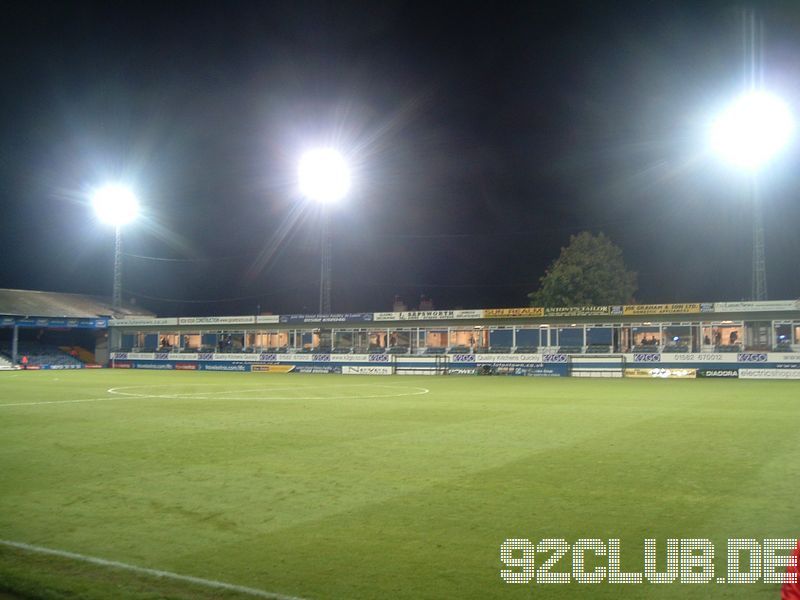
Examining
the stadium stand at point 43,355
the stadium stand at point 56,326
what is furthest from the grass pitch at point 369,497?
the stadium stand at point 43,355

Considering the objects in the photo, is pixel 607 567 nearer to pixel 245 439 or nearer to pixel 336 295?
pixel 245 439

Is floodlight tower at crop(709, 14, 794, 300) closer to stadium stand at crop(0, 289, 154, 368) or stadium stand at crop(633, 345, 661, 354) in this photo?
stadium stand at crop(633, 345, 661, 354)

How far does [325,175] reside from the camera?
136 feet

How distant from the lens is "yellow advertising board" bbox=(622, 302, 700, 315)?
38312 mm

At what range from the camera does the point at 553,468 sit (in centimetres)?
909

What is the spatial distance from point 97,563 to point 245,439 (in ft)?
22.9

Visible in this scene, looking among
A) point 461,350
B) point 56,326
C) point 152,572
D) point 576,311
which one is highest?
point 576,311

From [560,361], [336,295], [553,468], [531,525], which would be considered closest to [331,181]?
[560,361]

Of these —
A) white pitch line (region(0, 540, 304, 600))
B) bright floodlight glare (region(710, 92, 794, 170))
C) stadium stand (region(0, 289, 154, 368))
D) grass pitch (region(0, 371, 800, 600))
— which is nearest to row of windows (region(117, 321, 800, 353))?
stadium stand (region(0, 289, 154, 368))

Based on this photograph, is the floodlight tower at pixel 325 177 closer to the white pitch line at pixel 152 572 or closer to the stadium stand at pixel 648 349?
the stadium stand at pixel 648 349

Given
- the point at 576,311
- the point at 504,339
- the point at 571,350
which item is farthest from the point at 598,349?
the point at 504,339

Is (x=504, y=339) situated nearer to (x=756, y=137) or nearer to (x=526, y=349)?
(x=526, y=349)

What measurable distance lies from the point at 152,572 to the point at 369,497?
2879mm

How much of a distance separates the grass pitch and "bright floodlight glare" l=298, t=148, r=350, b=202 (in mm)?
27547
